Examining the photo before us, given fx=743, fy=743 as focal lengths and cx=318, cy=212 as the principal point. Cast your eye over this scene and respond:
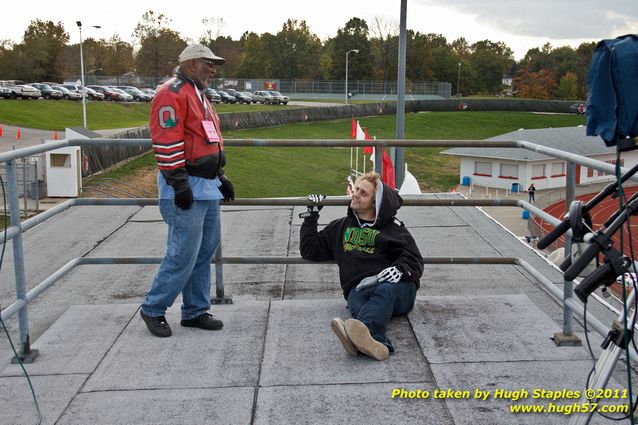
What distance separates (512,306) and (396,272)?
1.09m

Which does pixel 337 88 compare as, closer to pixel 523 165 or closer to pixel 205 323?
pixel 523 165

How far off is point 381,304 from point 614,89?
92.0 inches

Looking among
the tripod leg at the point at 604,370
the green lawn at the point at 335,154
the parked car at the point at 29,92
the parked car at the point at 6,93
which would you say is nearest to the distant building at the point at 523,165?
the green lawn at the point at 335,154

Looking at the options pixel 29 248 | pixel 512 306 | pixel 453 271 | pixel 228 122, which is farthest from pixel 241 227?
pixel 228 122

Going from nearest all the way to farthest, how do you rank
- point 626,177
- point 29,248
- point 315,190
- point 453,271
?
point 626,177 → point 453,271 → point 29,248 → point 315,190

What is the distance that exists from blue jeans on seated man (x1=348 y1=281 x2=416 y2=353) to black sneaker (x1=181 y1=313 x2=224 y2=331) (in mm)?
889

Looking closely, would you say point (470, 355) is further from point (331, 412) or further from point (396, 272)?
point (331, 412)

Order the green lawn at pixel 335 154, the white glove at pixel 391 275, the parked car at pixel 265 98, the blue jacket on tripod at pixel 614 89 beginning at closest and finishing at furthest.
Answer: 1. the blue jacket on tripod at pixel 614 89
2. the white glove at pixel 391 275
3. the green lawn at pixel 335 154
4. the parked car at pixel 265 98

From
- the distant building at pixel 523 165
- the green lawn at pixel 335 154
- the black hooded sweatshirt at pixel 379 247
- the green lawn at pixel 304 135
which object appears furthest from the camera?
the distant building at pixel 523 165

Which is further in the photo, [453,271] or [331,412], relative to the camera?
[453,271]

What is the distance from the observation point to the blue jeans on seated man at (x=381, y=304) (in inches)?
177

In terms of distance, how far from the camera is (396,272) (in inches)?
188

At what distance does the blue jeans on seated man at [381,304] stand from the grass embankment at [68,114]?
172 ft

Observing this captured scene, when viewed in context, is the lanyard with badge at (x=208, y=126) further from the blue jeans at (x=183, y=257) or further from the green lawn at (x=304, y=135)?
the green lawn at (x=304, y=135)
